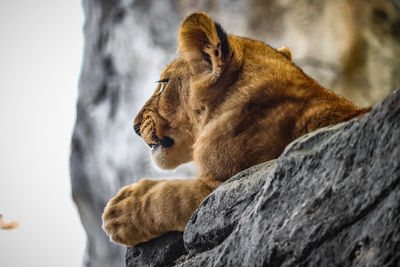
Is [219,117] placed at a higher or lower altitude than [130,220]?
higher

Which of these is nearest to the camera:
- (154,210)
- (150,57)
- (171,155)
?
(154,210)

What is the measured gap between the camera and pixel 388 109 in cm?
81

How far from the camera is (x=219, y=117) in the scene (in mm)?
1447

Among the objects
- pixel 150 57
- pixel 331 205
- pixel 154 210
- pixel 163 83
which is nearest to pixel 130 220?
pixel 154 210

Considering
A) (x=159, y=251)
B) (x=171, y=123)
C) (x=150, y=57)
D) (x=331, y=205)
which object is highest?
(x=150, y=57)

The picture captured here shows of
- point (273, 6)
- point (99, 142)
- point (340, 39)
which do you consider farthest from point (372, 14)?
point (99, 142)

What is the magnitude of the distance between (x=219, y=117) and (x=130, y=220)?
39 centimetres

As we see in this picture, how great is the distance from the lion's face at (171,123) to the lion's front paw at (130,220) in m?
0.20

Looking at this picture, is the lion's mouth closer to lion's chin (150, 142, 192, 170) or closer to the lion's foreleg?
lion's chin (150, 142, 192, 170)

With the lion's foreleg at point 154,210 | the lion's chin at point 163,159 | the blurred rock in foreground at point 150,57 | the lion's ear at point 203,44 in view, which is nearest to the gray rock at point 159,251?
the lion's foreleg at point 154,210

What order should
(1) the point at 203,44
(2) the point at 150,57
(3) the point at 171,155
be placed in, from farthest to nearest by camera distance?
(2) the point at 150,57
(3) the point at 171,155
(1) the point at 203,44

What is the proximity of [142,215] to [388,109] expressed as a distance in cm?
82

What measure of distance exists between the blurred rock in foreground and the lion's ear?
7.39ft

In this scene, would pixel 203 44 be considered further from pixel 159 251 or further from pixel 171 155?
pixel 159 251
